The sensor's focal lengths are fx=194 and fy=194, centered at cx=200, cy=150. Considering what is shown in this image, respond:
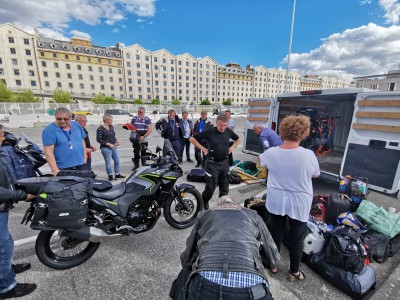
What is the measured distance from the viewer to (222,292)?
1.04m

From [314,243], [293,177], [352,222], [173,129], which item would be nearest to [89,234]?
[293,177]

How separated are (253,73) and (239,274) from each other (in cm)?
9731

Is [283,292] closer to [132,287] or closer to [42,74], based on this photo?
[132,287]

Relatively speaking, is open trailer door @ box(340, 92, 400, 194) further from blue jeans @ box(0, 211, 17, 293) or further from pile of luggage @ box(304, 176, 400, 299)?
blue jeans @ box(0, 211, 17, 293)

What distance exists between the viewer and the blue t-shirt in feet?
9.21

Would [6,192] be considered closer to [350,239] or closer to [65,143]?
[65,143]

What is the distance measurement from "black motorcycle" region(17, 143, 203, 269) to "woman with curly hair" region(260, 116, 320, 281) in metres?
1.41

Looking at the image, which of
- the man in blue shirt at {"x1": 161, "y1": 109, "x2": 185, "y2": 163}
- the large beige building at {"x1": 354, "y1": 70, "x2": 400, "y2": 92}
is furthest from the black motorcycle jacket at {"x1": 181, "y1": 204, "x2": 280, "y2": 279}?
the large beige building at {"x1": 354, "y1": 70, "x2": 400, "y2": 92}

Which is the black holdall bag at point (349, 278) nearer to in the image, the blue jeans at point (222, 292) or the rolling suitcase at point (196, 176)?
the blue jeans at point (222, 292)

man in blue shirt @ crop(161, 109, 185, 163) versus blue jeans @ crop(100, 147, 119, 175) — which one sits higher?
man in blue shirt @ crop(161, 109, 185, 163)

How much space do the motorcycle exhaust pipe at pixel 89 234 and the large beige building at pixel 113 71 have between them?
141 feet

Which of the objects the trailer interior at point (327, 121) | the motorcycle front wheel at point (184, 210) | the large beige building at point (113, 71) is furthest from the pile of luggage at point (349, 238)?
the large beige building at point (113, 71)

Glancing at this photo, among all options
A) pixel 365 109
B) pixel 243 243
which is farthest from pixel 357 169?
pixel 243 243

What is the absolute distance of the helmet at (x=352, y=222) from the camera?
2572 millimetres
